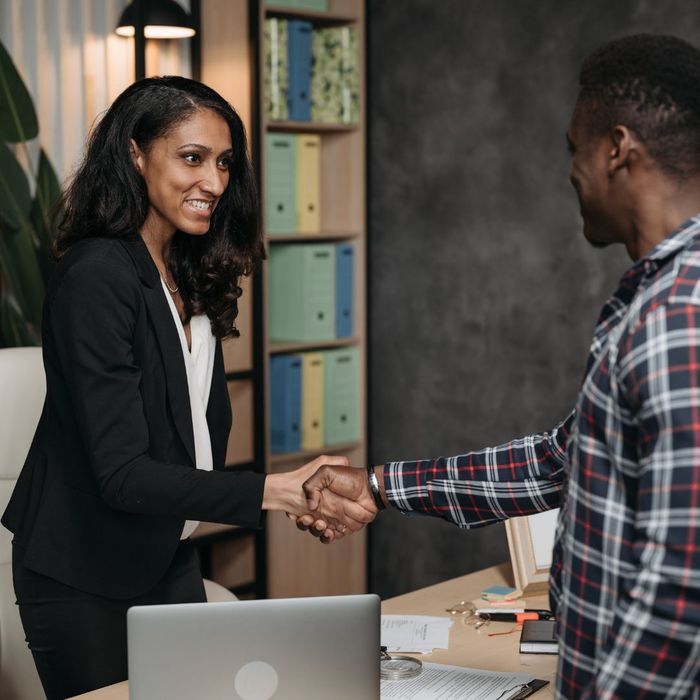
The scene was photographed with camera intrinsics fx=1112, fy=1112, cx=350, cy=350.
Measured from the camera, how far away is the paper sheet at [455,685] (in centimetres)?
166

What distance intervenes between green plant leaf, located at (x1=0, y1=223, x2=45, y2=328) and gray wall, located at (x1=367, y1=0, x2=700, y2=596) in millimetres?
1415

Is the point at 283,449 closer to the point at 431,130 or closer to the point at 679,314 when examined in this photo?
the point at 431,130

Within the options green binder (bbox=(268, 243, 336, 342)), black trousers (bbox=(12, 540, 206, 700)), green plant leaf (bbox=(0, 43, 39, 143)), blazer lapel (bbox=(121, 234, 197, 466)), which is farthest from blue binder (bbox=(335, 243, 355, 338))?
black trousers (bbox=(12, 540, 206, 700))

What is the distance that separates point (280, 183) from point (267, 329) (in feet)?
1.65

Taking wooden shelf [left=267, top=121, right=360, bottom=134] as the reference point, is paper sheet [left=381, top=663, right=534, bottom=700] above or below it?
below

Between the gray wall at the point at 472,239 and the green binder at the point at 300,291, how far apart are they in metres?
0.29

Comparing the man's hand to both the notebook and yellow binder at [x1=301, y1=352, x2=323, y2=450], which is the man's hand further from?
yellow binder at [x1=301, y1=352, x2=323, y2=450]

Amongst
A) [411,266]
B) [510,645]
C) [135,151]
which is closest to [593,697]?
[510,645]

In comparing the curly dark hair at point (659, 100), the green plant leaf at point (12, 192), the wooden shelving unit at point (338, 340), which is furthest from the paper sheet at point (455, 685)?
the wooden shelving unit at point (338, 340)

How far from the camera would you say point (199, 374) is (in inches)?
84.6

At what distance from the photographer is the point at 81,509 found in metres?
1.96

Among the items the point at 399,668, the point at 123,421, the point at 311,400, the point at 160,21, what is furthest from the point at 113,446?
the point at 311,400

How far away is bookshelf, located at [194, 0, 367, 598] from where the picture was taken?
11.9ft

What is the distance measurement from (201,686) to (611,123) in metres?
0.85
